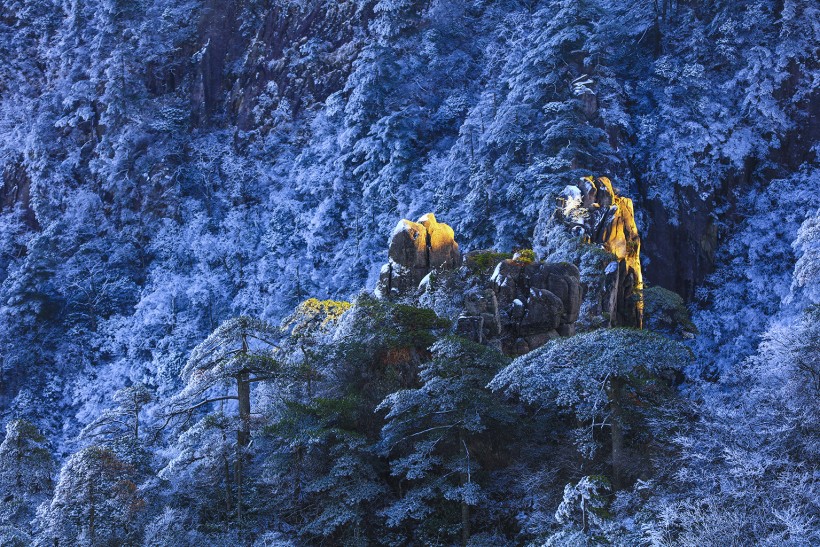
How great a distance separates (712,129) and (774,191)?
12.1ft

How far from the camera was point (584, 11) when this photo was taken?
37.0m

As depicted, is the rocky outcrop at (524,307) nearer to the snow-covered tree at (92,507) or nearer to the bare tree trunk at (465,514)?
the bare tree trunk at (465,514)

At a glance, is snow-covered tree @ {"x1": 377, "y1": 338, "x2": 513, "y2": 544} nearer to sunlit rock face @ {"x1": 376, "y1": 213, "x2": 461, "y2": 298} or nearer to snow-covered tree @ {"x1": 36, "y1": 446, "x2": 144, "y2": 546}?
snow-covered tree @ {"x1": 36, "y1": 446, "x2": 144, "y2": 546}

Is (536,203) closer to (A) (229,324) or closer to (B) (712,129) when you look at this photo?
(B) (712,129)

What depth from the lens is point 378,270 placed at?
38.3 m

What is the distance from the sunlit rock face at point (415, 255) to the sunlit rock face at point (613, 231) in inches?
173

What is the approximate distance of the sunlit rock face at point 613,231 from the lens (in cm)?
2559

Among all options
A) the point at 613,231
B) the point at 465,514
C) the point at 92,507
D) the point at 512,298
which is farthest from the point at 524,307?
the point at 92,507

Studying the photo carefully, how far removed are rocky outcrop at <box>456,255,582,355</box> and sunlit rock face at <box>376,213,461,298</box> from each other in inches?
104

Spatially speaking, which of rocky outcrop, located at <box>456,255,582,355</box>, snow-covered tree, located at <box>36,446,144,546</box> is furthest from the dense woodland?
rocky outcrop, located at <box>456,255,582,355</box>

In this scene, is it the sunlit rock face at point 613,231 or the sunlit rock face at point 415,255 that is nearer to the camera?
the sunlit rock face at point 415,255

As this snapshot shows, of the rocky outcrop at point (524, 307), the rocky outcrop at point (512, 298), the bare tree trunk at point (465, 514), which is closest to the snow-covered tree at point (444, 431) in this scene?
the bare tree trunk at point (465, 514)

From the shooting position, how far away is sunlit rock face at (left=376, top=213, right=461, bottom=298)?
1002 inches

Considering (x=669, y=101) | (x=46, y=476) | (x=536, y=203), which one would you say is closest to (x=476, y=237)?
(x=536, y=203)
